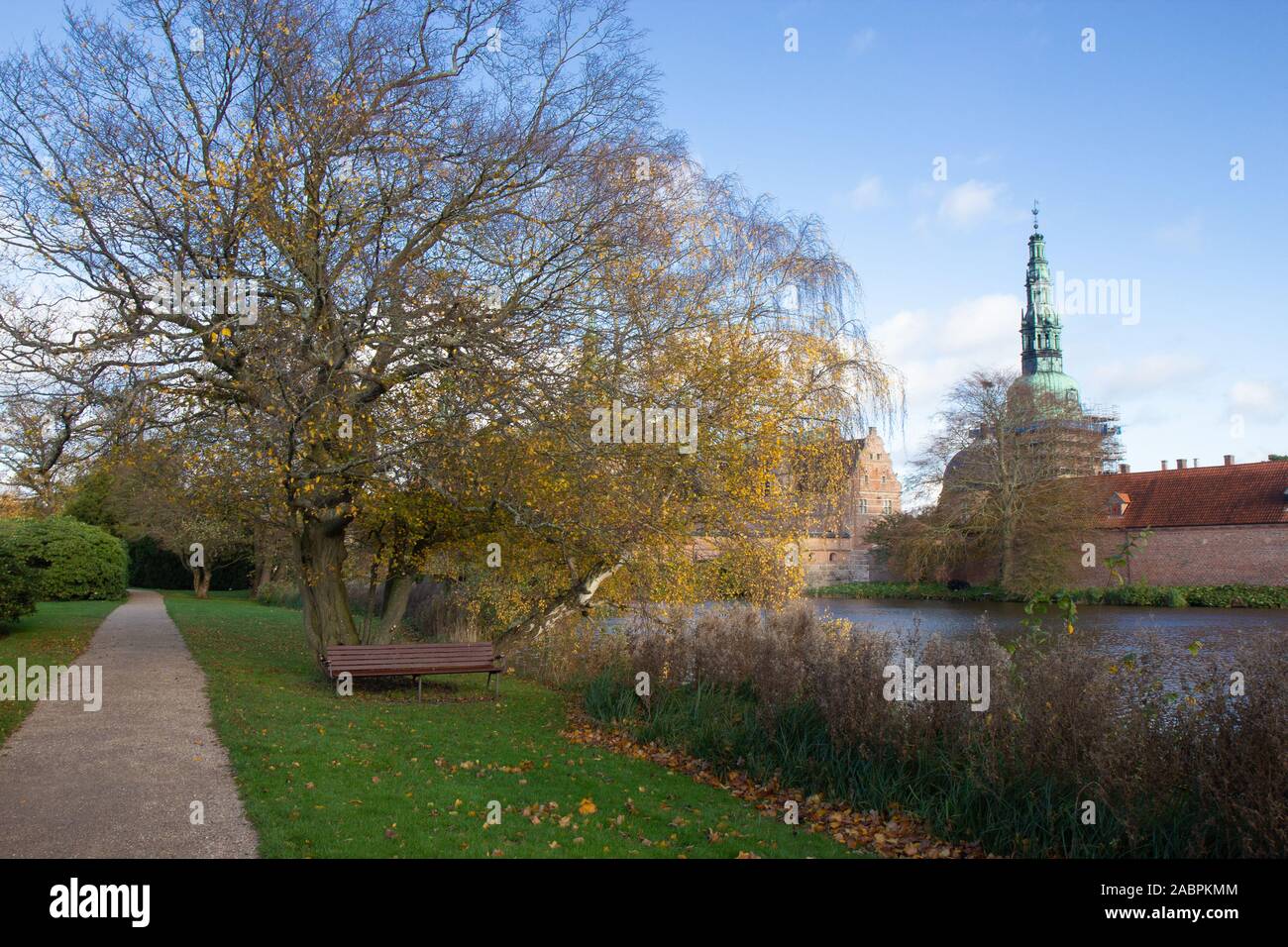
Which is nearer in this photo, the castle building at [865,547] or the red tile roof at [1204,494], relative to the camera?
the red tile roof at [1204,494]

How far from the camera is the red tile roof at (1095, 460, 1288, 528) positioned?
3800 cm

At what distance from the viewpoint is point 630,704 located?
10.5 meters

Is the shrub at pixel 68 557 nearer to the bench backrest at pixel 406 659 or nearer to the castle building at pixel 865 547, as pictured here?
the bench backrest at pixel 406 659

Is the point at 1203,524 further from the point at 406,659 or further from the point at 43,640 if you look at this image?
the point at 43,640

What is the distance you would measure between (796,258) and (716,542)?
16.9 ft

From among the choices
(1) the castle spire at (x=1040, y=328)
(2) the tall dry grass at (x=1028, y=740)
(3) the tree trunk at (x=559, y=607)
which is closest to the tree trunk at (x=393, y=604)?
(3) the tree trunk at (x=559, y=607)

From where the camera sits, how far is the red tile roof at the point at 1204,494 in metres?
38.0

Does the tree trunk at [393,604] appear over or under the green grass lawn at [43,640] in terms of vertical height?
over

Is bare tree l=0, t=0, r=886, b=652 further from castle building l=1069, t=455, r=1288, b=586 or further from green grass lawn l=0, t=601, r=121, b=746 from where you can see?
castle building l=1069, t=455, r=1288, b=586

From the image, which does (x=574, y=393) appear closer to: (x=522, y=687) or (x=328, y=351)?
(x=328, y=351)

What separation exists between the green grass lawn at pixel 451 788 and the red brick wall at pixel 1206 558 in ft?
108

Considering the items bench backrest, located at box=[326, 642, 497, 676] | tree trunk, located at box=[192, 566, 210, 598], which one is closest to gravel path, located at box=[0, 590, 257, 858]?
bench backrest, located at box=[326, 642, 497, 676]

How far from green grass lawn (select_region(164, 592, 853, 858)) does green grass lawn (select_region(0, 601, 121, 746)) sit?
6.28 feet

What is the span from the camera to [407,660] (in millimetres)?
11953
